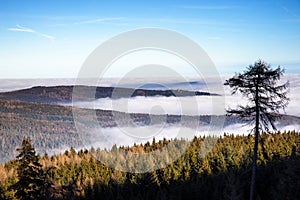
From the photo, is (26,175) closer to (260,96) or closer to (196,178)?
(260,96)

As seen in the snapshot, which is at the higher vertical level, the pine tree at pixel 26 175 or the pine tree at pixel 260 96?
the pine tree at pixel 260 96

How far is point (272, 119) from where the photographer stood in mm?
35469

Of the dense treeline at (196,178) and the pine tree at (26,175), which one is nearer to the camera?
the pine tree at (26,175)

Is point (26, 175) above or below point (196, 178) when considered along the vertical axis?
above

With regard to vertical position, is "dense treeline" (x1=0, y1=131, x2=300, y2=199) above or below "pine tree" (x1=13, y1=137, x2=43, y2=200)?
below

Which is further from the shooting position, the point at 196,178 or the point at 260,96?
the point at 196,178

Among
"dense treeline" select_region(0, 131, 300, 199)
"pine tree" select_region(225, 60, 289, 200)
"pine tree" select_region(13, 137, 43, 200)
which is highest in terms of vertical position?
"pine tree" select_region(225, 60, 289, 200)

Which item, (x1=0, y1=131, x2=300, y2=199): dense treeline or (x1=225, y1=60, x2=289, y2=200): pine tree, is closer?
(x1=225, y1=60, x2=289, y2=200): pine tree

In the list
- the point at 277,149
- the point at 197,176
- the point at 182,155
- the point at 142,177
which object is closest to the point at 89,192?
the point at 142,177

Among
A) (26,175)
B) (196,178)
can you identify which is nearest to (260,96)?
(26,175)

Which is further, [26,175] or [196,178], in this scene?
[196,178]

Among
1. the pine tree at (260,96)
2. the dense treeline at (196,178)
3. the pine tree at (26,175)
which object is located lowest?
the dense treeline at (196,178)

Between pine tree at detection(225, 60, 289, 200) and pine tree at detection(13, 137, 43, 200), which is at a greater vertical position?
pine tree at detection(225, 60, 289, 200)

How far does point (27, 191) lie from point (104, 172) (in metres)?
55.6
